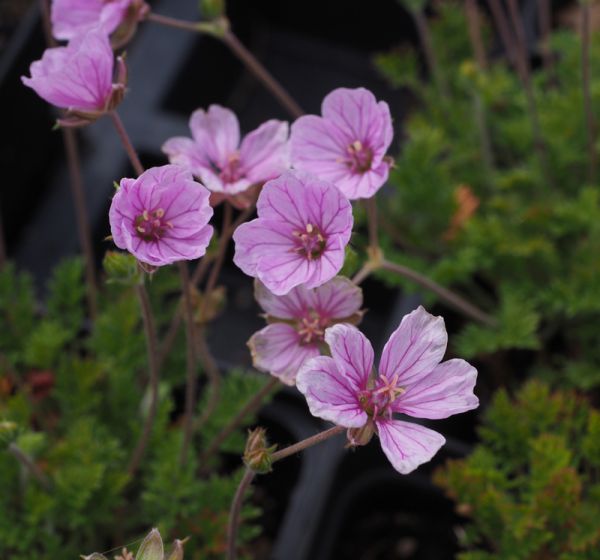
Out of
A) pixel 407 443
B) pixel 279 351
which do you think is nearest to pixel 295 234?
pixel 279 351

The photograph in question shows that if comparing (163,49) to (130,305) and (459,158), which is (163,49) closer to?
(459,158)

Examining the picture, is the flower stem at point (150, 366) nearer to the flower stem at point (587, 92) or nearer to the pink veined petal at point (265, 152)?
the pink veined petal at point (265, 152)

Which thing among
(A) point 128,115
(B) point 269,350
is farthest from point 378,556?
(A) point 128,115

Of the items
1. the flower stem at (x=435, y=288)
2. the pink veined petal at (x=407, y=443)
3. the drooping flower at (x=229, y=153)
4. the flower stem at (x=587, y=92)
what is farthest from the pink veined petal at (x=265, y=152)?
the flower stem at (x=587, y=92)

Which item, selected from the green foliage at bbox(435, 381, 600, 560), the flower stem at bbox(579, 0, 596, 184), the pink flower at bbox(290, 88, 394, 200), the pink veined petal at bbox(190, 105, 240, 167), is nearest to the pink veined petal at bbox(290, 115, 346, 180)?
the pink flower at bbox(290, 88, 394, 200)

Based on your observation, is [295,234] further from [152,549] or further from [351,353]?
[152,549]

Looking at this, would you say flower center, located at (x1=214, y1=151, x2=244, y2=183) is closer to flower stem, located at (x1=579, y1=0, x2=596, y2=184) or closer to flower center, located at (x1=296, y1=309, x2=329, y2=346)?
flower center, located at (x1=296, y1=309, x2=329, y2=346)
